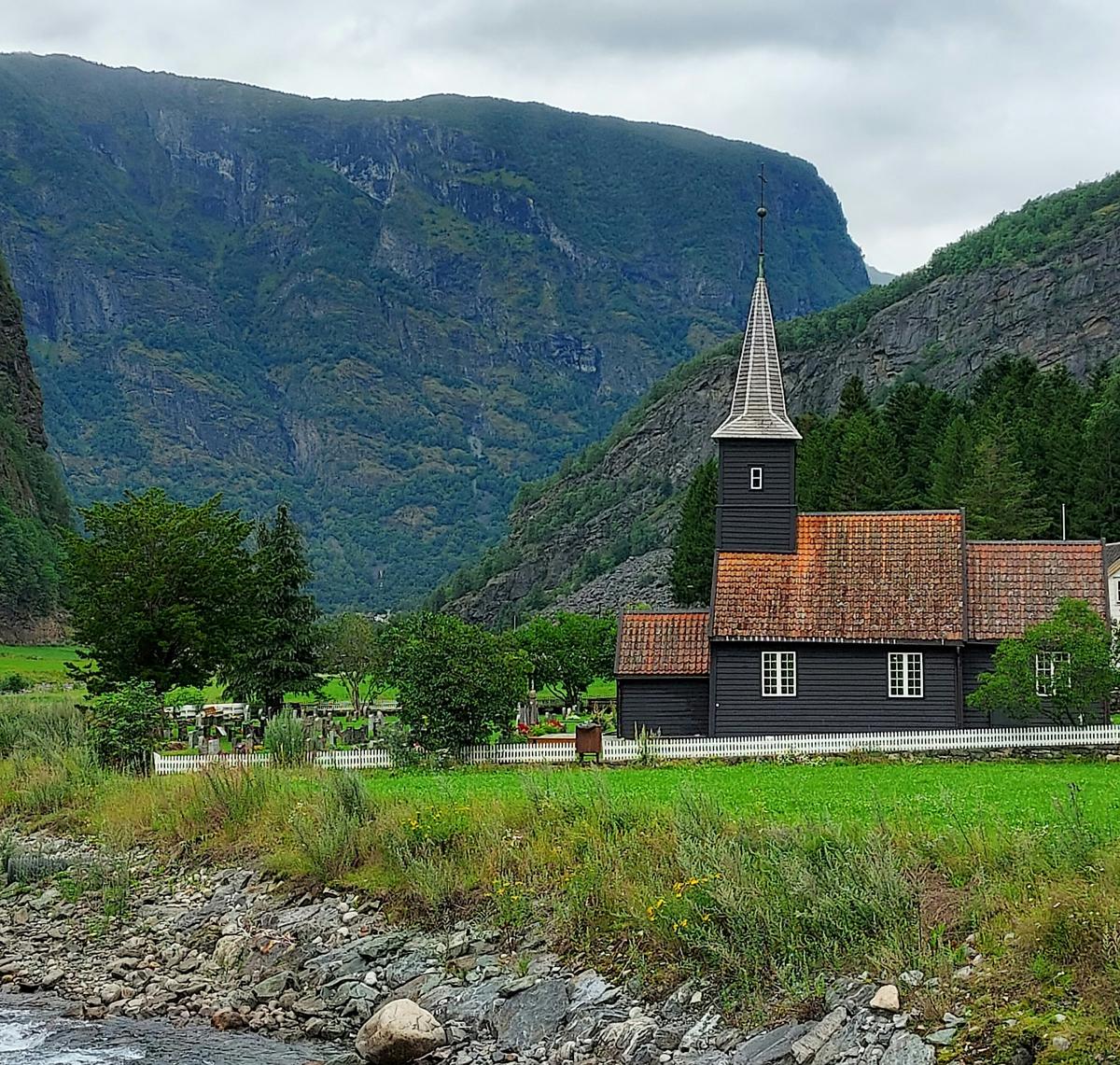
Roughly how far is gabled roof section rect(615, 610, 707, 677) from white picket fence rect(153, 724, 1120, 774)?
4.17 metres

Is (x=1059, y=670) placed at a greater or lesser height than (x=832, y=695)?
greater

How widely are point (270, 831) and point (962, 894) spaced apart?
13.7 m

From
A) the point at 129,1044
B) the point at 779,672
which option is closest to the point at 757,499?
the point at 779,672

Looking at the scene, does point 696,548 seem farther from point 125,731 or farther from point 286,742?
point 125,731

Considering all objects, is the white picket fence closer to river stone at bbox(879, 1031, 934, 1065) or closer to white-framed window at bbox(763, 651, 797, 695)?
white-framed window at bbox(763, 651, 797, 695)

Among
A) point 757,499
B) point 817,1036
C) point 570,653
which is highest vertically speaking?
point 757,499

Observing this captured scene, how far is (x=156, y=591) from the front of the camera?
133 feet

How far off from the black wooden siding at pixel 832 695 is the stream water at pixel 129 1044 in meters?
19.5

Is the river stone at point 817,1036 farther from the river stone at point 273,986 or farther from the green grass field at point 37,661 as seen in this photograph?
the green grass field at point 37,661

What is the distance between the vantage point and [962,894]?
55.9 ft

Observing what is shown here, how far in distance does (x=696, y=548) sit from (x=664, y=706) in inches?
1386

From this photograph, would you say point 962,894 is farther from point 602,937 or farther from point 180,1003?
point 180,1003

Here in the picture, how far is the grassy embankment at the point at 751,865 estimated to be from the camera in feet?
50.3

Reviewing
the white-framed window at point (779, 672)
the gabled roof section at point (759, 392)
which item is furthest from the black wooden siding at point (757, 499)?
the white-framed window at point (779, 672)
